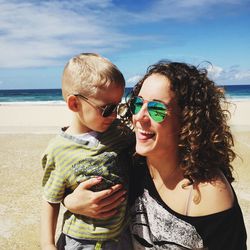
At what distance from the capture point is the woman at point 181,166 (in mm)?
1938

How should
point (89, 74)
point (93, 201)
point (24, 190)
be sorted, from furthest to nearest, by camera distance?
point (24, 190)
point (89, 74)
point (93, 201)

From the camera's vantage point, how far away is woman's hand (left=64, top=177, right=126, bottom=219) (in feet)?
6.99

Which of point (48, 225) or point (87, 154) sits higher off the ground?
point (87, 154)

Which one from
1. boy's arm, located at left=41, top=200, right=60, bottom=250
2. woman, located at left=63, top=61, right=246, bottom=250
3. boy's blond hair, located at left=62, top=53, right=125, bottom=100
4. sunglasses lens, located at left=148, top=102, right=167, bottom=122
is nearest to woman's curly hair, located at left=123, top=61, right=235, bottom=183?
woman, located at left=63, top=61, right=246, bottom=250

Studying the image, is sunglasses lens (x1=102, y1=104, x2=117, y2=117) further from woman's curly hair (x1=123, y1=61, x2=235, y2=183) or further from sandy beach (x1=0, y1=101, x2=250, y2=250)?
sandy beach (x1=0, y1=101, x2=250, y2=250)

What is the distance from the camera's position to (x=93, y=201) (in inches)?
83.5

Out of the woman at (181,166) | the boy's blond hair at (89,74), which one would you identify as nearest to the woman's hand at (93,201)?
the woman at (181,166)

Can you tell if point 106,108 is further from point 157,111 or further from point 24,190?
point 24,190

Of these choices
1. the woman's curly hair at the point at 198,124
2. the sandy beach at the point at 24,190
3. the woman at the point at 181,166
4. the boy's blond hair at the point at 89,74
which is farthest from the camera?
the sandy beach at the point at 24,190

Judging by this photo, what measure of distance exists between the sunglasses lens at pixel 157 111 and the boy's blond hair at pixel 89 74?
0.29 metres

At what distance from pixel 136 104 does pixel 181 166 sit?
521 millimetres

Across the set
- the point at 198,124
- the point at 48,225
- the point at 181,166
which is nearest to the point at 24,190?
the point at 48,225

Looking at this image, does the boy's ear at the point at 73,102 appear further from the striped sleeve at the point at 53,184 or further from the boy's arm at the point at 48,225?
the boy's arm at the point at 48,225

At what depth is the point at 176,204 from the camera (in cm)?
206
